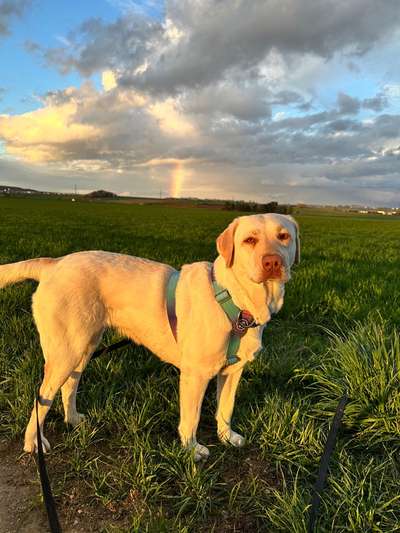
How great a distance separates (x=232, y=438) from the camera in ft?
11.0

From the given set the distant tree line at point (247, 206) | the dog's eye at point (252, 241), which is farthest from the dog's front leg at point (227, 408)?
the distant tree line at point (247, 206)

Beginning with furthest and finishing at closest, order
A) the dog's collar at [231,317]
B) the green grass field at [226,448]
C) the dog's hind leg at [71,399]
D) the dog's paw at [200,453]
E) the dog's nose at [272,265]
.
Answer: the dog's hind leg at [71,399]
the dog's paw at [200,453]
the dog's collar at [231,317]
the dog's nose at [272,265]
the green grass field at [226,448]

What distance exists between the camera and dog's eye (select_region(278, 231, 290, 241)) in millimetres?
3113

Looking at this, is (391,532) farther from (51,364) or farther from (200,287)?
(51,364)

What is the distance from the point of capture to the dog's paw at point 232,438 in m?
3.30

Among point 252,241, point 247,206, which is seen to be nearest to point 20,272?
point 252,241

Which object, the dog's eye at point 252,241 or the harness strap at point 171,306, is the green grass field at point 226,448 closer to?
the harness strap at point 171,306

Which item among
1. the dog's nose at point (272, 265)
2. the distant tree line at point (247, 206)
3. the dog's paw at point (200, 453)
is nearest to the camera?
the dog's nose at point (272, 265)

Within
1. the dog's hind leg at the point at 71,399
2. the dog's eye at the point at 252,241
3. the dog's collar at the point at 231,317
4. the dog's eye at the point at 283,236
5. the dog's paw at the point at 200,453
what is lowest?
the dog's paw at the point at 200,453

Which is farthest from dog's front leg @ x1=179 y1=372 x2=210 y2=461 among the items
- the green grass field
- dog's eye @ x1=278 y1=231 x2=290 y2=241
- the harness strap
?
dog's eye @ x1=278 y1=231 x2=290 y2=241

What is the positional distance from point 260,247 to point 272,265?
20 cm

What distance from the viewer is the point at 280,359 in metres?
4.64

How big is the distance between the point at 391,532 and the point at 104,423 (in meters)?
2.38

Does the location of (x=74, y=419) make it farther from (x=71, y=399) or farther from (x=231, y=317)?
(x=231, y=317)
